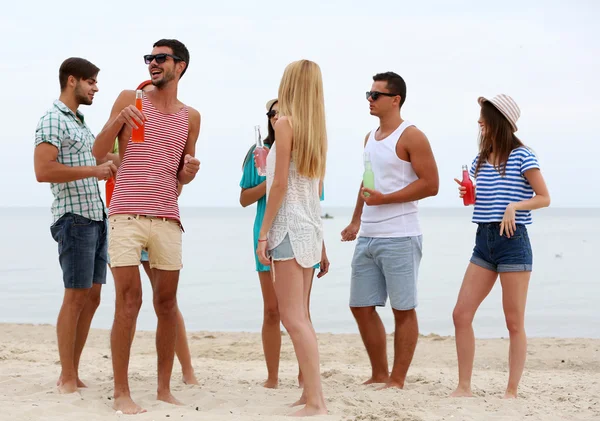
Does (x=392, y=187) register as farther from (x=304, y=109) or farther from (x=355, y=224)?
(x=304, y=109)

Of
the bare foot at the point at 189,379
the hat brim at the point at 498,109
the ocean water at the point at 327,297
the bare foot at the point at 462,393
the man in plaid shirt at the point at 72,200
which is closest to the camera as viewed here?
the man in plaid shirt at the point at 72,200

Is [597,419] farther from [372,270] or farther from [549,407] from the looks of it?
[372,270]

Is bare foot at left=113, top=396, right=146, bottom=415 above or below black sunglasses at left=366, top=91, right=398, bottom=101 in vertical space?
below

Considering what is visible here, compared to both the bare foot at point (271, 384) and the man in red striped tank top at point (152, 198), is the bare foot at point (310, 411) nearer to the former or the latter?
the man in red striped tank top at point (152, 198)

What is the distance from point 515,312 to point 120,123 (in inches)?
111

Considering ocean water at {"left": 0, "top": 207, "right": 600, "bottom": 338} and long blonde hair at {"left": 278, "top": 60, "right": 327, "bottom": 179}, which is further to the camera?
ocean water at {"left": 0, "top": 207, "right": 600, "bottom": 338}

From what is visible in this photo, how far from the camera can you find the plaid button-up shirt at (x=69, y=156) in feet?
15.9

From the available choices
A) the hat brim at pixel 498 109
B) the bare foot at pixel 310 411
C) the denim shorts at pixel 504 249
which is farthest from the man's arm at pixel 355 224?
the bare foot at pixel 310 411

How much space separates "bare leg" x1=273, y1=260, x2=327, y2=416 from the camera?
14.1 feet

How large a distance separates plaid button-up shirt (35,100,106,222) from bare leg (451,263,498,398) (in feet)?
8.29

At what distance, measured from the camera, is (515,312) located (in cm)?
495

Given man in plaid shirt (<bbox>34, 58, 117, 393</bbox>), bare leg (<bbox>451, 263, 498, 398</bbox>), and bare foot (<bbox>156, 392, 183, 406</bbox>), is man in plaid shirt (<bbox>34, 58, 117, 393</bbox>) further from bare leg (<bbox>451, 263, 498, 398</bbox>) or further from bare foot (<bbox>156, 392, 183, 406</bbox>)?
bare leg (<bbox>451, 263, 498, 398</bbox>)

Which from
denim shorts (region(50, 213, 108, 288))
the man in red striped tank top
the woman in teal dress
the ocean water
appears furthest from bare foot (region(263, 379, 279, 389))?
the ocean water

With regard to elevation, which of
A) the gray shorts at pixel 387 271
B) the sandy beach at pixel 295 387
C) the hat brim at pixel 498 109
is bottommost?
the sandy beach at pixel 295 387
